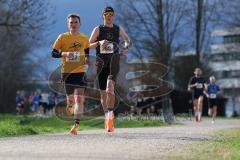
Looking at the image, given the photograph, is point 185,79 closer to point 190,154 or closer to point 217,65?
point 217,65

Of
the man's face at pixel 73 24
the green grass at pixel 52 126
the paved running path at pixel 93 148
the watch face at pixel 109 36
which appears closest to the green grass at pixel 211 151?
the paved running path at pixel 93 148

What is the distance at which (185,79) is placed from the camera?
59469mm

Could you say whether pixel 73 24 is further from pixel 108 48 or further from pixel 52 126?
pixel 52 126

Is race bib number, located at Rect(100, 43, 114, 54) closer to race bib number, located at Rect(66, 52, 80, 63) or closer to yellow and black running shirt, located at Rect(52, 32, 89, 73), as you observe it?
yellow and black running shirt, located at Rect(52, 32, 89, 73)

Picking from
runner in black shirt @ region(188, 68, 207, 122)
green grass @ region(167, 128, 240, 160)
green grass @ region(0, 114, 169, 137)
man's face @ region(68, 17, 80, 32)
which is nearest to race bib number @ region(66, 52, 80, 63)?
man's face @ region(68, 17, 80, 32)

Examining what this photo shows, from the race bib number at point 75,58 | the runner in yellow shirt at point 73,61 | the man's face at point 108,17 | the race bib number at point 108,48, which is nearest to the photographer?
the race bib number at point 75,58

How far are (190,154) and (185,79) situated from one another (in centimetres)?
5181

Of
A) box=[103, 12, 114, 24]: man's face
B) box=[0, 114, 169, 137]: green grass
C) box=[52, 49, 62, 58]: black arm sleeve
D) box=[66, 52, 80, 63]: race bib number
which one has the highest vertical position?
box=[103, 12, 114, 24]: man's face

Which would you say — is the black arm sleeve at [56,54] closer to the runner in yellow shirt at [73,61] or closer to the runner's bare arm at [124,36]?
the runner in yellow shirt at [73,61]

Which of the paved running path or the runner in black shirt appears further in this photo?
the runner in black shirt

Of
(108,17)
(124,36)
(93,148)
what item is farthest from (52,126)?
(93,148)

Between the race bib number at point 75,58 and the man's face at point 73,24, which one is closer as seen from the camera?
the race bib number at point 75,58

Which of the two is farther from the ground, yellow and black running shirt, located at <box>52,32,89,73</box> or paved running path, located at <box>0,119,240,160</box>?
yellow and black running shirt, located at <box>52,32,89,73</box>

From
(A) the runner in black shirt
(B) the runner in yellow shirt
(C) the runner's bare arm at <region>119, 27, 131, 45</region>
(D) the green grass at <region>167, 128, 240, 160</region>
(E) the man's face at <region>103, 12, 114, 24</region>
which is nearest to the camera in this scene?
(D) the green grass at <region>167, 128, 240, 160</region>
